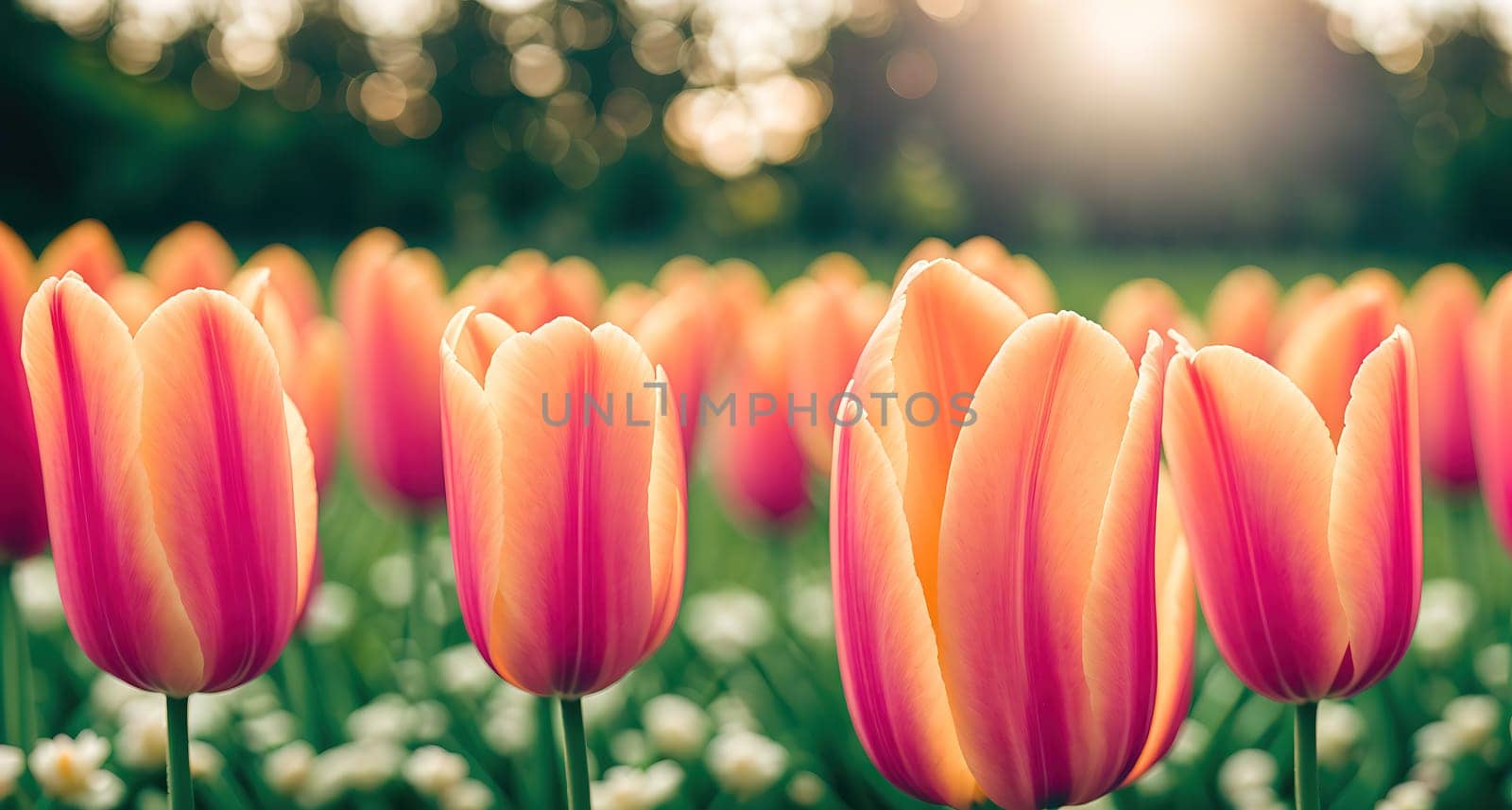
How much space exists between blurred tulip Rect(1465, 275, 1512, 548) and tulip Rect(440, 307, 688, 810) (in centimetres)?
76

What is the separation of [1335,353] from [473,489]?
2.23 ft

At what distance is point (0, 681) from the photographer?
5.49ft

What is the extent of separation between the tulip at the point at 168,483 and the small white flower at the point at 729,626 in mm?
1099

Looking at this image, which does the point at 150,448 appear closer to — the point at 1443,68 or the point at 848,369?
the point at 848,369

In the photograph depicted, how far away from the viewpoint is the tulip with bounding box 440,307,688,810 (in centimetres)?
77

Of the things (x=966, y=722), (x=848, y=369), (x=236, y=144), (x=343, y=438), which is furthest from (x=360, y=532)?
(x=236, y=144)

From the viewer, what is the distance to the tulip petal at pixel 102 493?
790 millimetres

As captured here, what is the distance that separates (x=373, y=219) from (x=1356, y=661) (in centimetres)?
1586

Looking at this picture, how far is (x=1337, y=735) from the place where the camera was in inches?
57.7

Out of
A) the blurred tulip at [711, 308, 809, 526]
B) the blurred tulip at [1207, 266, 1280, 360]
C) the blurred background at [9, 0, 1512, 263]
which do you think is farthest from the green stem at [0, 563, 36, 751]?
the blurred background at [9, 0, 1512, 263]

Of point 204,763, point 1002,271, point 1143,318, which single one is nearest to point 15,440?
point 204,763

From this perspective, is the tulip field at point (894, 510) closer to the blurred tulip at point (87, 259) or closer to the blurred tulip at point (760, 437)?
the blurred tulip at point (87, 259)

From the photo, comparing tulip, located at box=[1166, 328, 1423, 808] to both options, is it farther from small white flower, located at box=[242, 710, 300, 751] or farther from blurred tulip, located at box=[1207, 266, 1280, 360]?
small white flower, located at box=[242, 710, 300, 751]

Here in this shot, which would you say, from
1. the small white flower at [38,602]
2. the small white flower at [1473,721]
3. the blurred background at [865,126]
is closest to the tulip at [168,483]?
the small white flower at [38,602]
